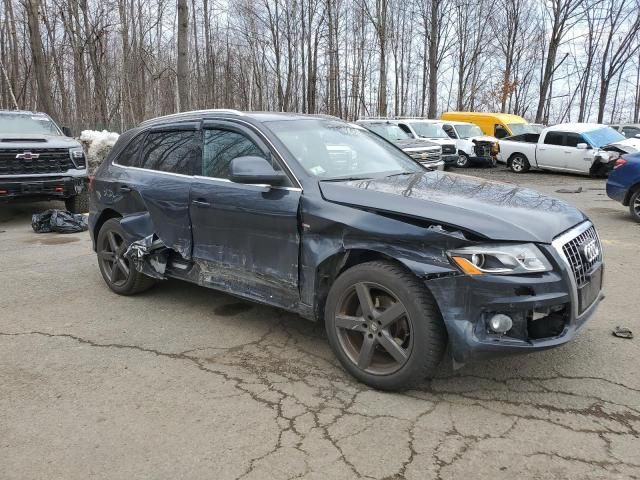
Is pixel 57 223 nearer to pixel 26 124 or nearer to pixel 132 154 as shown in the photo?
pixel 26 124

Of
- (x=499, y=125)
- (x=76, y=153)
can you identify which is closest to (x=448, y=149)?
(x=499, y=125)

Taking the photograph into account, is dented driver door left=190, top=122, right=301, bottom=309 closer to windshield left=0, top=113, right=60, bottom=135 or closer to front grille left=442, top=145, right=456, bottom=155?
windshield left=0, top=113, right=60, bottom=135

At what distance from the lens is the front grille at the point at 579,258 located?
3.13 m

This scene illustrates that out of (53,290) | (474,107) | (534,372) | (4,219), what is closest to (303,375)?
(534,372)

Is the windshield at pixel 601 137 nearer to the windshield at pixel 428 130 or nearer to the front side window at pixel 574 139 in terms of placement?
the front side window at pixel 574 139

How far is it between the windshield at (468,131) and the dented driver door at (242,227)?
58.3 ft

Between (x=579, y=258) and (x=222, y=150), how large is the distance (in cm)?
271

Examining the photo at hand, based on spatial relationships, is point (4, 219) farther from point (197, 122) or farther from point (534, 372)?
point (534, 372)

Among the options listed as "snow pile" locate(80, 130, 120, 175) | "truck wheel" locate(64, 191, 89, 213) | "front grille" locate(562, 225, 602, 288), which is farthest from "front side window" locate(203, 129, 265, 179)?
"snow pile" locate(80, 130, 120, 175)

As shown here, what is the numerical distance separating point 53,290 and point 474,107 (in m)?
44.0

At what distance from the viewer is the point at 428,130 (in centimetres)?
2000

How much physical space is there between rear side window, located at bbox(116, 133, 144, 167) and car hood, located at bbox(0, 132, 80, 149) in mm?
4957

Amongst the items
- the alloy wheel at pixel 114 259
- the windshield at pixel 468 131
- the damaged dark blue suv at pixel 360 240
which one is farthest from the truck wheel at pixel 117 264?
the windshield at pixel 468 131

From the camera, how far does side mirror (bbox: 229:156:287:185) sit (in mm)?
3697
